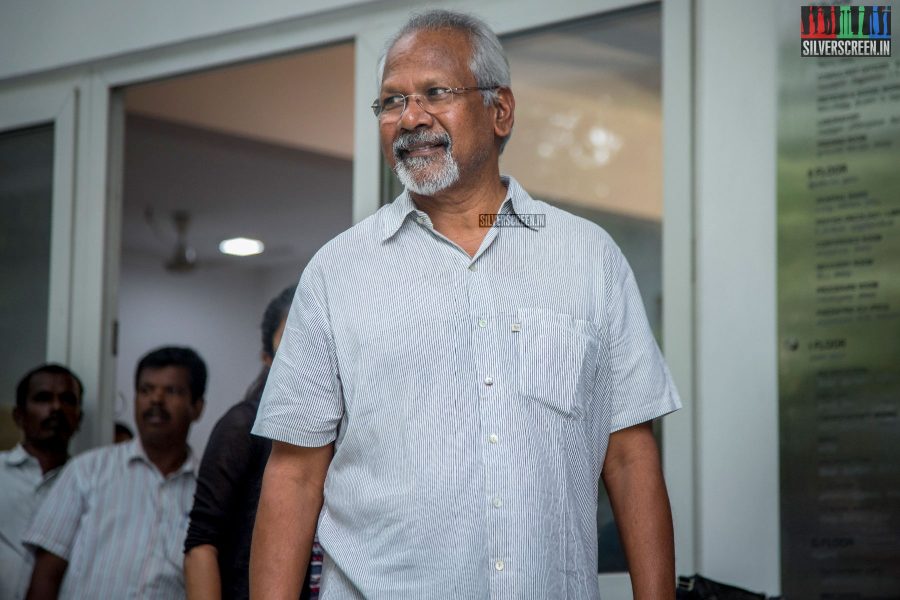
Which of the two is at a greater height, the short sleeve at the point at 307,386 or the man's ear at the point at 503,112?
the man's ear at the point at 503,112

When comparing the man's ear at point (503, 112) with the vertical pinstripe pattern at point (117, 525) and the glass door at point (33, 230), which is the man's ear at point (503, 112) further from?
the glass door at point (33, 230)

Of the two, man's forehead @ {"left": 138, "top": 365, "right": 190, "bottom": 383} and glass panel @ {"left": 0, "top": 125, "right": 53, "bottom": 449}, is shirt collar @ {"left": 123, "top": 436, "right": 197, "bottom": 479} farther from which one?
glass panel @ {"left": 0, "top": 125, "right": 53, "bottom": 449}

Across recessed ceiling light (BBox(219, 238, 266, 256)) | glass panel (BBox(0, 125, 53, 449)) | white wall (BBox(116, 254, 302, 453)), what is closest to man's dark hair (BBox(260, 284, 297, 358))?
glass panel (BBox(0, 125, 53, 449))

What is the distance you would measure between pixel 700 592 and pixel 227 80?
3.64 metres

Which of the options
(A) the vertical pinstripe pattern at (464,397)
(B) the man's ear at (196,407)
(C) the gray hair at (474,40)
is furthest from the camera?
(B) the man's ear at (196,407)

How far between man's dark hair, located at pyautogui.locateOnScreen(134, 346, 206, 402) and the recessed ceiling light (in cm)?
457

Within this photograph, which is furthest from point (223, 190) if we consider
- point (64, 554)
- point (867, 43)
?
point (867, 43)

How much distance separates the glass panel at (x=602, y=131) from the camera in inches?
127

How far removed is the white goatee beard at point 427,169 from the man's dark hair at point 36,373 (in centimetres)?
244

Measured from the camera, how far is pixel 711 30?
3076 millimetres

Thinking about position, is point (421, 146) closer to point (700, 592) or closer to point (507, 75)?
point (507, 75)

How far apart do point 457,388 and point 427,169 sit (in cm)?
37

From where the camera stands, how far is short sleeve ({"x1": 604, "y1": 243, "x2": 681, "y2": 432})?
1.98m

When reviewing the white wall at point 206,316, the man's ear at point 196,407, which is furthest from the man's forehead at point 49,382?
the white wall at point 206,316
